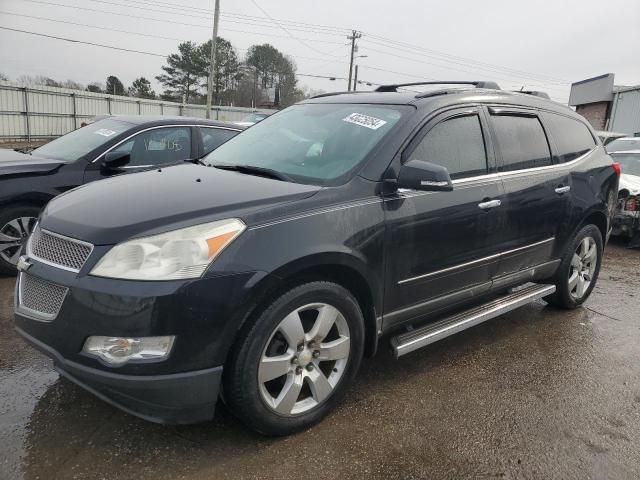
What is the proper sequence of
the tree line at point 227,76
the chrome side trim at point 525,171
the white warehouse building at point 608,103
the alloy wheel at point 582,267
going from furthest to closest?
the tree line at point 227,76 < the white warehouse building at point 608,103 < the alloy wheel at point 582,267 < the chrome side trim at point 525,171

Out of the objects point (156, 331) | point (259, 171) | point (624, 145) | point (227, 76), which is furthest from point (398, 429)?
point (227, 76)

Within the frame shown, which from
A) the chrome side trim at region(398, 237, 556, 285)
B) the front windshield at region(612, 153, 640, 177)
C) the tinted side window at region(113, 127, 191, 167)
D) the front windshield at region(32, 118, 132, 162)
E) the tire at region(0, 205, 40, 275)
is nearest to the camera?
the chrome side trim at region(398, 237, 556, 285)

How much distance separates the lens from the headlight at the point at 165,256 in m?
2.18

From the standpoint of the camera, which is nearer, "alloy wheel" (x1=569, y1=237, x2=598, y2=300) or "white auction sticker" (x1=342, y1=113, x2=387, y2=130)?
"white auction sticker" (x1=342, y1=113, x2=387, y2=130)

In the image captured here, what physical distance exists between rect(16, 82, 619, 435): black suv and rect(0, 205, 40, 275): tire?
2.34 meters

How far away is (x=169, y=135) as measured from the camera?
5.87 m

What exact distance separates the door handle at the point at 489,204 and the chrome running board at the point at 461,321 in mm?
761

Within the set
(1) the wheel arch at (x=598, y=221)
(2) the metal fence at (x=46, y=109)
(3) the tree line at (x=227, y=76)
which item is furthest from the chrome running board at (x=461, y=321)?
(3) the tree line at (x=227, y=76)

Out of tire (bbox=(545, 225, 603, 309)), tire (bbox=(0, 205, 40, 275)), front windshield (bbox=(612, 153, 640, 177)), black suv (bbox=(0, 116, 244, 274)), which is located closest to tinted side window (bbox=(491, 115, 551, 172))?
tire (bbox=(545, 225, 603, 309))

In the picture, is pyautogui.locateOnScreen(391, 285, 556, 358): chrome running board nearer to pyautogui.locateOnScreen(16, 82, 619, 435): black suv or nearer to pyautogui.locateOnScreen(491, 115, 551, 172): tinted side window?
pyautogui.locateOnScreen(16, 82, 619, 435): black suv

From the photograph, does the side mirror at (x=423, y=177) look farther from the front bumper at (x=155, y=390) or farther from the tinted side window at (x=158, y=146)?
the tinted side window at (x=158, y=146)

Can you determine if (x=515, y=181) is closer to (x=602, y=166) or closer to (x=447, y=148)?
(x=447, y=148)

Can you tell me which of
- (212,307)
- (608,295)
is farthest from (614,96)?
(212,307)

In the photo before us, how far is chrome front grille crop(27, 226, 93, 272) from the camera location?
2289 millimetres
